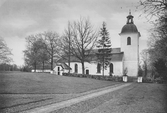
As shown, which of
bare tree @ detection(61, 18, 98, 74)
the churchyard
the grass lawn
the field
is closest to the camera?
A: the churchyard

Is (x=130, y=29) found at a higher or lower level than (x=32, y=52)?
higher

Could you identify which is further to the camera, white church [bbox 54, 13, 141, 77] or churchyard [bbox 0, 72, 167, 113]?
white church [bbox 54, 13, 141, 77]

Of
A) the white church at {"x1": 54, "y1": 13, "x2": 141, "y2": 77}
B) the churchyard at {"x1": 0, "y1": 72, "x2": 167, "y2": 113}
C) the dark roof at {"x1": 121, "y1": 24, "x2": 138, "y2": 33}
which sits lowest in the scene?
the churchyard at {"x1": 0, "y1": 72, "x2": 167, "y2": 113}

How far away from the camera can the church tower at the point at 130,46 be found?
1636 inches

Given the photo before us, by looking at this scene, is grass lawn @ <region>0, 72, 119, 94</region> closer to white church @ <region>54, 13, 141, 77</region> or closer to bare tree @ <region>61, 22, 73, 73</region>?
bare tree @ <region>61, 22, 73, 73</region>

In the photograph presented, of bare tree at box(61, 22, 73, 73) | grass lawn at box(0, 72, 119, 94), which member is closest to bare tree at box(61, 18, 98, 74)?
bare tree at box(61, 22, 73, 73)

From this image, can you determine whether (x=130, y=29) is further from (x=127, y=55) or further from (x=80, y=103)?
(x=80, y=103)

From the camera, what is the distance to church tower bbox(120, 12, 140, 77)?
41562mm

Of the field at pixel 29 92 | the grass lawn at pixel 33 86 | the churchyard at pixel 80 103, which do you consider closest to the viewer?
the churchyard at pixel 80 103

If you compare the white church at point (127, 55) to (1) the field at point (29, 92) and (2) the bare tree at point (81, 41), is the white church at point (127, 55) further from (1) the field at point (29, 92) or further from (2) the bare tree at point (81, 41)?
(1) the field at point (29, 92)

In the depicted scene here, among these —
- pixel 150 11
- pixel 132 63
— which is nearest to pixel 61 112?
pixel 150 11

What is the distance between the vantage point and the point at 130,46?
4269 cm

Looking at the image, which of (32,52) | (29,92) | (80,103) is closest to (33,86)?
(29,92)

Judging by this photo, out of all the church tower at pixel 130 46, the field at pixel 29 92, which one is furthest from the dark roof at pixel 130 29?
the field at pixel 29 92
